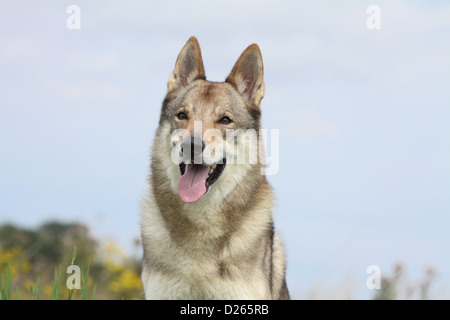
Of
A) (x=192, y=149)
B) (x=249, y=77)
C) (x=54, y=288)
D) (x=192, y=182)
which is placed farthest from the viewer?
(x=54, y=288)

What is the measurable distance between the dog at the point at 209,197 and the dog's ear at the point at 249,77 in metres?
0.01

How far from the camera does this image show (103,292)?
10.9m

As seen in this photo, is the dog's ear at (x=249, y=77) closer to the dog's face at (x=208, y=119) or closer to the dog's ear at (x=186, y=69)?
the dog's face at (x=208, y=119)

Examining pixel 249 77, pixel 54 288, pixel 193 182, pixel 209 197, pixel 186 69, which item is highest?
pixel 186 69

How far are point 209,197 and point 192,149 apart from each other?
24.7 inches

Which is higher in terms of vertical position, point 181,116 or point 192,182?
point 181,116

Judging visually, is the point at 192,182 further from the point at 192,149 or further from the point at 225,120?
the point at 225,120

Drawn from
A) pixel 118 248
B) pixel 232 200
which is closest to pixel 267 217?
pixel 232 200

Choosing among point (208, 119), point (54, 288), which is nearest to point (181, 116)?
point (208, 119)

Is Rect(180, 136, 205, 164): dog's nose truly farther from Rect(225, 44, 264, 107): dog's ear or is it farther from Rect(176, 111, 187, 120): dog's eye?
Rect(225, 44, 264, 107): dog's ear

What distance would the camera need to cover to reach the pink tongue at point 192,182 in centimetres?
513

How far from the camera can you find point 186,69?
593 centimetres

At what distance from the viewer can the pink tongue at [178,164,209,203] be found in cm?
513
